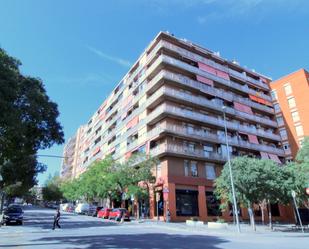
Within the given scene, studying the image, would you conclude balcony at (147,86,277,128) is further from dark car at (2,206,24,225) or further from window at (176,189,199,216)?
dark car at (2,206,24,225)

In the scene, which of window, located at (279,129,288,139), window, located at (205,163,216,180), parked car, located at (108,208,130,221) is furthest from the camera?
window, located at (279,129,288,139)

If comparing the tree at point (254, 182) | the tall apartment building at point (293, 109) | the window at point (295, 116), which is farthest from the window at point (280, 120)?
the tree at point (254, 182)

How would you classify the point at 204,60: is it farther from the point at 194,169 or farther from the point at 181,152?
the point at 194,169

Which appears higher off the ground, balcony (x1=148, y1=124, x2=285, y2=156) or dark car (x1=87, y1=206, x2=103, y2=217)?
balcony (x1=148, y1=124, x2=285, y2=156)

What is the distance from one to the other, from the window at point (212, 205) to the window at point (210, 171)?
6.31 feet

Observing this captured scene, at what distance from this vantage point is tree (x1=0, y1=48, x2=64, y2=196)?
14.9 meters

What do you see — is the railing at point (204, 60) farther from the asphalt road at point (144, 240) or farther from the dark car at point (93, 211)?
the asphalt road at point (144, 240)

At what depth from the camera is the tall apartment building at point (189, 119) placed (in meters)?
36.7

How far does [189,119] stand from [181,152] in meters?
5.16

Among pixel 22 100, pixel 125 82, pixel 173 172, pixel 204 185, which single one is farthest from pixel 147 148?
pixel 22 100

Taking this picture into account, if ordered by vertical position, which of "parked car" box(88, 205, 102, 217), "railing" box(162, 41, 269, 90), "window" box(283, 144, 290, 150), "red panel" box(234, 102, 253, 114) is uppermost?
"railing" box(162, 41, 269, 90)

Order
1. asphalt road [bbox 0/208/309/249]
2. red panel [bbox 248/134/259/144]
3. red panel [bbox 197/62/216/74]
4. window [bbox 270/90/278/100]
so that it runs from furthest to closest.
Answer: window [bbox 270/90/278/100]
red panel [bbox 248/134/259/144]
red panel [bbox 197/62/216/74]
asphalt road [bbox 0/208/309/249]

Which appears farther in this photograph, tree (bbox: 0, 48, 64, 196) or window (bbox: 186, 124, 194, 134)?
window (bbox: 186, 124, 194, 134)

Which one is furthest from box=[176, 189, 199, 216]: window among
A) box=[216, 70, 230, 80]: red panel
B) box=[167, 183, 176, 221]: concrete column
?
box=[216, 70, 230, 80]: red panel
